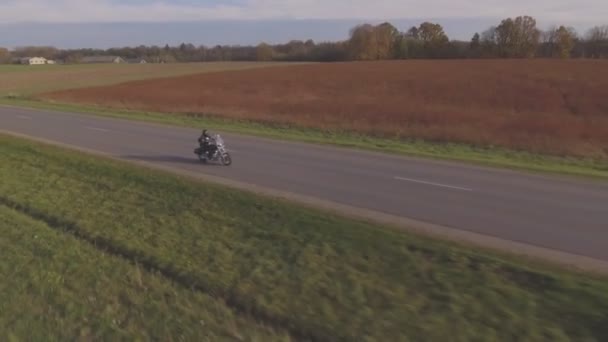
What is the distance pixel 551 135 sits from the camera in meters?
24.6

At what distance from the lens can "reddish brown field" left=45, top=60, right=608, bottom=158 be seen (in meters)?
25.2

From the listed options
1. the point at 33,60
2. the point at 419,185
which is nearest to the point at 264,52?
the point at 33,60

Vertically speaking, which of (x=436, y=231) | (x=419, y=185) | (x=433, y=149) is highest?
(x=436, y=231)

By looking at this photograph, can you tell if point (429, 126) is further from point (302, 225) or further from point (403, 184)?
point (302, 225)

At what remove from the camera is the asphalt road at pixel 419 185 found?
978 centimetres

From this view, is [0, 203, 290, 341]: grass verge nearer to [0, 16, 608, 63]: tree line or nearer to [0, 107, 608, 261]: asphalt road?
[0, 107, 608, 261]: asphalt road

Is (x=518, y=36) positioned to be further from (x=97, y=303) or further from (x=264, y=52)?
(x=97, y=303)

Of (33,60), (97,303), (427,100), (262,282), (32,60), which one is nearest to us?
(97,303)

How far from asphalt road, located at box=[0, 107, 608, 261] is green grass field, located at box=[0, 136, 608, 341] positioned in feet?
5.64

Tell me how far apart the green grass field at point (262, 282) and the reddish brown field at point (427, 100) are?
14.8m

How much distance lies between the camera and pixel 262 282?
281 inches

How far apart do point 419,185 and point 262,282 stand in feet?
22.4

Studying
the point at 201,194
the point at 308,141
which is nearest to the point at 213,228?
the point at 201,194

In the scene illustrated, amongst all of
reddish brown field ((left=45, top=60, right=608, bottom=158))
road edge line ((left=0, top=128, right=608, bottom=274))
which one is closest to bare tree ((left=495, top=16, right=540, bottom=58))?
reddish brown field ((left=45, top=60, right=608, bottom=158))
